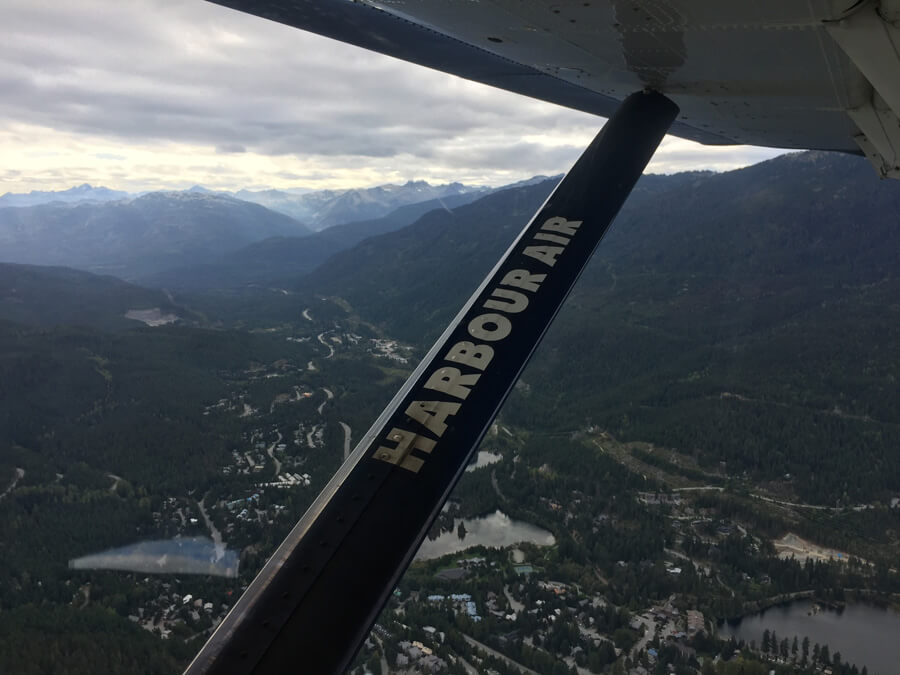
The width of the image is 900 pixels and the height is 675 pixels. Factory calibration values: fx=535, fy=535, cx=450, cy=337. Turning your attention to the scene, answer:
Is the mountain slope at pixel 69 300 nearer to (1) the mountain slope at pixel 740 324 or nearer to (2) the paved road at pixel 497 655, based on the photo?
(1) the mountain slope at pixel 740 324

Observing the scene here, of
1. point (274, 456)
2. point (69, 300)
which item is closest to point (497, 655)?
point (274, 456)

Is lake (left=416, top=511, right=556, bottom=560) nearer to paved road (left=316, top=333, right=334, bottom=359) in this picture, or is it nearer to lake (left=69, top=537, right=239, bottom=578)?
lake (left=69, top=537, right=239, bottom=578)

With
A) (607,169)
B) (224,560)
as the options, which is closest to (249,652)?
(607,169)

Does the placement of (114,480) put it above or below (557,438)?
below

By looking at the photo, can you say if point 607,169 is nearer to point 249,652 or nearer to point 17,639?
point 249,652

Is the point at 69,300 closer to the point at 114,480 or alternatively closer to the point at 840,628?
the point at 114,480

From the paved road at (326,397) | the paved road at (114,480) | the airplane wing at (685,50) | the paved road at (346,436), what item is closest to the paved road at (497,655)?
the paved road at (346,436)

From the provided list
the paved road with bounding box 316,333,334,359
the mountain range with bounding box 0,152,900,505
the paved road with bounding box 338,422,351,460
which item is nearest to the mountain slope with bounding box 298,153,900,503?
the mountain range with bounding box 0,152,900,505
